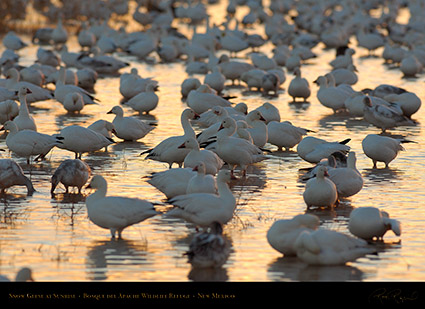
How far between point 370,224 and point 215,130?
4.87 m

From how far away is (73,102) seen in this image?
57.9 ft

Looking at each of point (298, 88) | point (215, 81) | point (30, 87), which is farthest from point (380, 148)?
point (30, 87)

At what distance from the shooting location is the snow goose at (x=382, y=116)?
52.8ft

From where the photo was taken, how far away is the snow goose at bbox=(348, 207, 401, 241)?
29.4 feet

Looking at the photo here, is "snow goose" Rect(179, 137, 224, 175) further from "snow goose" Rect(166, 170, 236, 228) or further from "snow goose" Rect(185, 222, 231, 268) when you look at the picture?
"snow goose" Rect(185, 222, 231, 268)

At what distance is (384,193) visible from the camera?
11.6 meters

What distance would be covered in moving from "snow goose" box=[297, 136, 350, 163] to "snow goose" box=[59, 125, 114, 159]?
3.18 m

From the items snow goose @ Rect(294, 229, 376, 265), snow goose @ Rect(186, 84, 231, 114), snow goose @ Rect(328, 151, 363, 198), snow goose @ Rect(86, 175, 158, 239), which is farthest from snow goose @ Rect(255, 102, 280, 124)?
snow goose @ Rect(294, 229, 376, 265)

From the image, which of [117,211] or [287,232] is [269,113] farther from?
[287,232]

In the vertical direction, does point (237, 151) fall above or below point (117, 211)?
below

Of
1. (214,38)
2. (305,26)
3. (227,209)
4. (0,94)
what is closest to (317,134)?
(0,94)

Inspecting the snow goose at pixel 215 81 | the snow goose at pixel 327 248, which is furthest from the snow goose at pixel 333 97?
the snow goose at pixel 327 248

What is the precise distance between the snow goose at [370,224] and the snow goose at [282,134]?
506 cm

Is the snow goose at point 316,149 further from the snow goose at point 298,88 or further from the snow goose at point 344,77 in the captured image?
the snow goose at point 344,77
